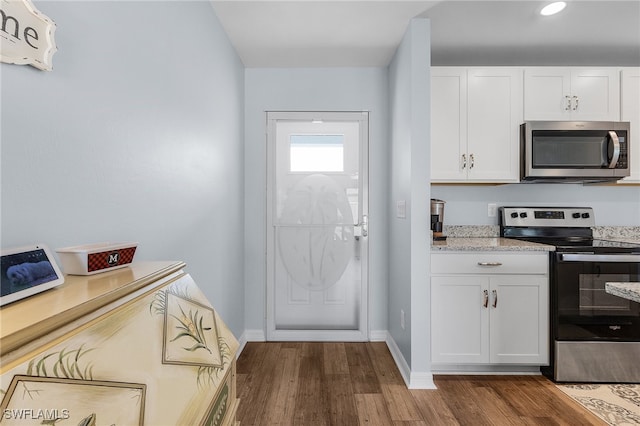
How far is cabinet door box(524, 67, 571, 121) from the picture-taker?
2.80 meters

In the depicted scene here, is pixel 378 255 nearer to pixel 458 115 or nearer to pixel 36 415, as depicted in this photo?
pixel 458 115

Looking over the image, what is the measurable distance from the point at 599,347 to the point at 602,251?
0.66 metres

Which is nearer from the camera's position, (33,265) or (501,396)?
(33,265)

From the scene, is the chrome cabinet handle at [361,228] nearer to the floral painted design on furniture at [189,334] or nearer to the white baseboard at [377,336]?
the white baseboard at [377,336]

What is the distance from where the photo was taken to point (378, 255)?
128 inches

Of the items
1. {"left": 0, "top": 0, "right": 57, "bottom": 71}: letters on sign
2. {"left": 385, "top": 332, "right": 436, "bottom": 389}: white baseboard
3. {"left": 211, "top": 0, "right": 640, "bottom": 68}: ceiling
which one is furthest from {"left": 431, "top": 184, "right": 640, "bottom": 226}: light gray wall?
{"left": 0, "top": 0, "right": 57, "bottom": 71}: letters on sign

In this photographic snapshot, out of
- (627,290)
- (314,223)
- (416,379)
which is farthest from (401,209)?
(627,290)

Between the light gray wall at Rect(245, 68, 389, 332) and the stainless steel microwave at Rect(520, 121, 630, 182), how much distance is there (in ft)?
3.91

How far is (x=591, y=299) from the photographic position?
2.42 m

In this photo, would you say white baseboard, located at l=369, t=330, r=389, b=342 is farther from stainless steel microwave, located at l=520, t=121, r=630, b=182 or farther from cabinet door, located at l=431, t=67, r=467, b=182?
stainless steel microwave, located at l=520, t=121, r=630, b=182

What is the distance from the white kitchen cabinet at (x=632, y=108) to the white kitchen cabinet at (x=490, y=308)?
4.20 ft

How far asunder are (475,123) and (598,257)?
1.30 metres

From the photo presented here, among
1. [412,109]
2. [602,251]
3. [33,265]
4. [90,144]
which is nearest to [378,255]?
[412,109]

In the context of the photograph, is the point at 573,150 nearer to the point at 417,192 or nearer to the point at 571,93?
the point at 571,93
